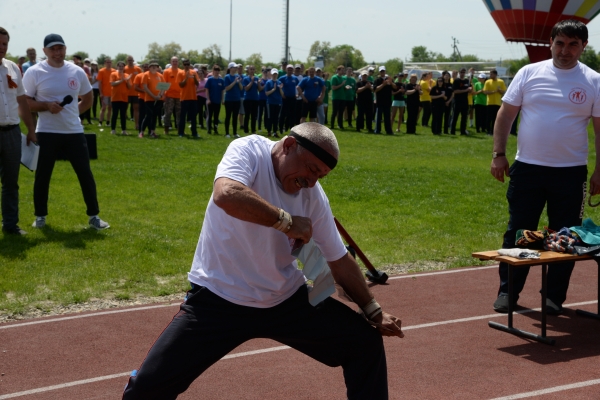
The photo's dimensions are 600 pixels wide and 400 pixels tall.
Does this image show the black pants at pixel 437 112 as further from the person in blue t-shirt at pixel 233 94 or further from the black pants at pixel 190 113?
the black pants at pixel 190 113

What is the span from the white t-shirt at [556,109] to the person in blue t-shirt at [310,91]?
702 inches

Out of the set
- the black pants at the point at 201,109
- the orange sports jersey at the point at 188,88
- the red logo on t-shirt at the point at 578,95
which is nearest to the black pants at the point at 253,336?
the red logo on t-shirt at the point at 578,95

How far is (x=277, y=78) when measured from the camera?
25.0 metres

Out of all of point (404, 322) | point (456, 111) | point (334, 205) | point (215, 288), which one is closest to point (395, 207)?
point (334, 205)

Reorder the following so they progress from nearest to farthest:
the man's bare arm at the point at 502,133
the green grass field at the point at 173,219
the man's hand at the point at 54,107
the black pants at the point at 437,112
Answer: the man's bare arm at the point at 502,133 → the green grass field at the point at 173,219 → the man's hand at the point at 54,107 → the black pants at the point at 437,112

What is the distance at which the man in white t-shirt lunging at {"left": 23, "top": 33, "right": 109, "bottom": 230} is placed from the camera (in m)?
9.55

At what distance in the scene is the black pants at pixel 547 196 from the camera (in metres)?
6.68

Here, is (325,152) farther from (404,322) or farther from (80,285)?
(80,285)

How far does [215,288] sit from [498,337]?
3590mm

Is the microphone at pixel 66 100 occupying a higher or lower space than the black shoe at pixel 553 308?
higher

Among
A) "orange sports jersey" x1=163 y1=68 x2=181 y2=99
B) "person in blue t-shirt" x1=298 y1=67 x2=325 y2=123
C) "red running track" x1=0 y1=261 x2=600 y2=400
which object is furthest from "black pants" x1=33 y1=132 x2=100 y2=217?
"person in blue t-shirt" x1=298 y1=67 x2=325 y2=123

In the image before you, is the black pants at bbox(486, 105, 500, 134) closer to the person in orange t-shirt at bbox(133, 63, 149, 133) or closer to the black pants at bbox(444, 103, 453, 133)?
the black pants at bbox(444, 103, 453, 133)

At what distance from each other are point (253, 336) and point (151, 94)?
693 inches

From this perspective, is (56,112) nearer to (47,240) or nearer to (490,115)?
(47,240)
